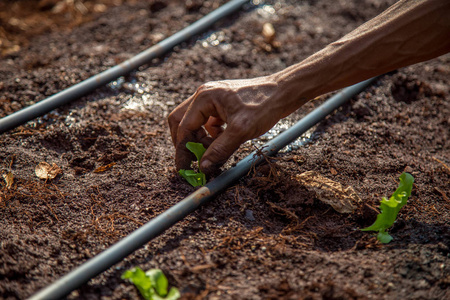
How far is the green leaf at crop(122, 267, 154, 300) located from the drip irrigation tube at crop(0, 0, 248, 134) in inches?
55.2

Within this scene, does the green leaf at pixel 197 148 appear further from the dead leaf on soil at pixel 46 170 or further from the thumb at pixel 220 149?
the dead leaf on soil at pixel 46 170

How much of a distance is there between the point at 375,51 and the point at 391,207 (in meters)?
0.71

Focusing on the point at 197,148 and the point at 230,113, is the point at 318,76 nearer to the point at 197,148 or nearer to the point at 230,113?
the point at 230,113

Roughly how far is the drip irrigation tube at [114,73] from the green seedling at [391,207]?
76.6 inches

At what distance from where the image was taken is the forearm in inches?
69.2

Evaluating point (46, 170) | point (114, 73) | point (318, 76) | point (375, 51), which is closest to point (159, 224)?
point (46, 170)

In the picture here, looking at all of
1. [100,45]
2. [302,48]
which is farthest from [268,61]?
[100,45]

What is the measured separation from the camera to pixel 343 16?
366 cm

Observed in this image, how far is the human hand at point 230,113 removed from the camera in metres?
1.78

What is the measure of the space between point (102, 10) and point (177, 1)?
72 centimetres

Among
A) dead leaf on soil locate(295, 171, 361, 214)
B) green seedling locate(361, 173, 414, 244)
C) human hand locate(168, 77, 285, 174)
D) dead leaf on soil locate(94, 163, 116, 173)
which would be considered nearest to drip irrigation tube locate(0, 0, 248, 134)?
dead leaf on soil locate(94, 163, 116, 173)

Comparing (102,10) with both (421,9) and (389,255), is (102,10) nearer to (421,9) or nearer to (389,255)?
(421,9)

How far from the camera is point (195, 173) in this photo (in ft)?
6.43

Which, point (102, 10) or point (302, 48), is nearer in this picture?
point (302, 48)
